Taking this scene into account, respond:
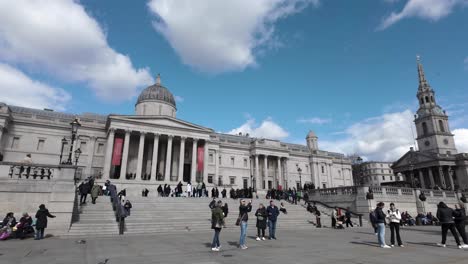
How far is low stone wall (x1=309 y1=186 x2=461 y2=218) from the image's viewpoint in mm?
24297

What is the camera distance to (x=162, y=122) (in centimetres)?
4056

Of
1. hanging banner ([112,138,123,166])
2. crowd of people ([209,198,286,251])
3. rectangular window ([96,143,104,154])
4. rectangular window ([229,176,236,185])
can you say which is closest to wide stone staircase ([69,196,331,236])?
crowd of people ([209,198,286,251])

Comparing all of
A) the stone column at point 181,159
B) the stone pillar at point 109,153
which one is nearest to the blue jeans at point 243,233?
the stone pillar at point 109,153

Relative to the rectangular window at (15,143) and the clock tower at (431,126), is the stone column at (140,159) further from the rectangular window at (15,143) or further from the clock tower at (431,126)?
the clock tower at (431,126)

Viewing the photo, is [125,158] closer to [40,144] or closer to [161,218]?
[40,144]

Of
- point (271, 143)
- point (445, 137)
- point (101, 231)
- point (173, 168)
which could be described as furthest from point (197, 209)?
point (445, 137)

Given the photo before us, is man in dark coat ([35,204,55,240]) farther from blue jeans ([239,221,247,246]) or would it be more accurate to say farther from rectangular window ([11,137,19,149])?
rectangular window ([11,137,19,149])

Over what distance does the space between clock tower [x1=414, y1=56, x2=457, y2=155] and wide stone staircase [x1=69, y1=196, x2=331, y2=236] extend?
62.3 m

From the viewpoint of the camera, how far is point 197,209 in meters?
21.5

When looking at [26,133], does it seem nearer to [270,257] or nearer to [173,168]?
[173,168]

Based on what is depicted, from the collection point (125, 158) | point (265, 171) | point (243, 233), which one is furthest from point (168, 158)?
point (243, 233)

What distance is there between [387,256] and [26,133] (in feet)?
149

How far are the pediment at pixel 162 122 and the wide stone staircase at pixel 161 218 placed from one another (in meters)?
18.6

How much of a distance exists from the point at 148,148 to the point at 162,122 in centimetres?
569
